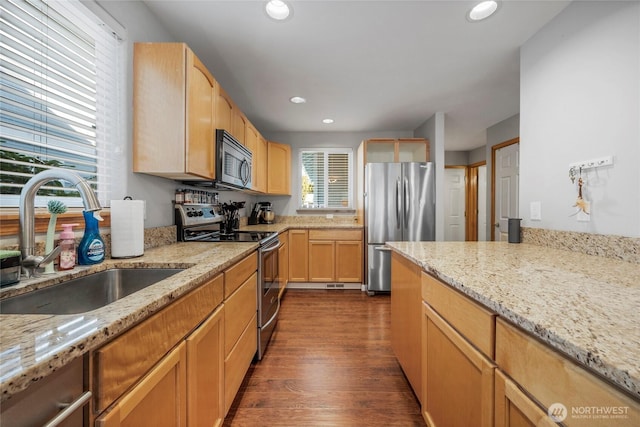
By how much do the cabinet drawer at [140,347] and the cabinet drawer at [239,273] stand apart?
10.3 inches

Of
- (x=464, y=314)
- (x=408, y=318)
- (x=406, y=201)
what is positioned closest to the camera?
(x=464, y=314)

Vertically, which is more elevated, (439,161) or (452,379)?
(439,161)

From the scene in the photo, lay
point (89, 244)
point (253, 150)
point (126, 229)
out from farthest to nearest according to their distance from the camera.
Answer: point (253, 150), point (126, 229), point (89, 244)

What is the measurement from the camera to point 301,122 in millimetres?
3637

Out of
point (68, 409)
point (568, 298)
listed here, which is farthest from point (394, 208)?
point (68, 409)

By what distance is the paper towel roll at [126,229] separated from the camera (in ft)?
3.96

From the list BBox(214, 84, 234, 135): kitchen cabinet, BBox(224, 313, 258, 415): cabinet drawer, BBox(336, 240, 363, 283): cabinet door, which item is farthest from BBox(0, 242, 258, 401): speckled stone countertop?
BBox(336, 240, 363, 283): cabinet door

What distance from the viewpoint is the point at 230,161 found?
2.02m

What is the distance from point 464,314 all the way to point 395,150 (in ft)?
9.98

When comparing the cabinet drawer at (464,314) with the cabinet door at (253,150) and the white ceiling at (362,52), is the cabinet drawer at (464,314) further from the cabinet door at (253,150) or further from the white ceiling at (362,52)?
the cabinet door at (253,150)

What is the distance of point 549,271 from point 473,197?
526cm

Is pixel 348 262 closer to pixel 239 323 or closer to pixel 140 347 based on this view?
pixel 239 323

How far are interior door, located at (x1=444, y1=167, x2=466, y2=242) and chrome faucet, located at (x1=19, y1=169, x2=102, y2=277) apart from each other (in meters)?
6.16

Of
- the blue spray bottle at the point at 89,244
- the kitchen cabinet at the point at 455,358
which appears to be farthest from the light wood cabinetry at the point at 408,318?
the blue spray bottle at the point at 89,244
